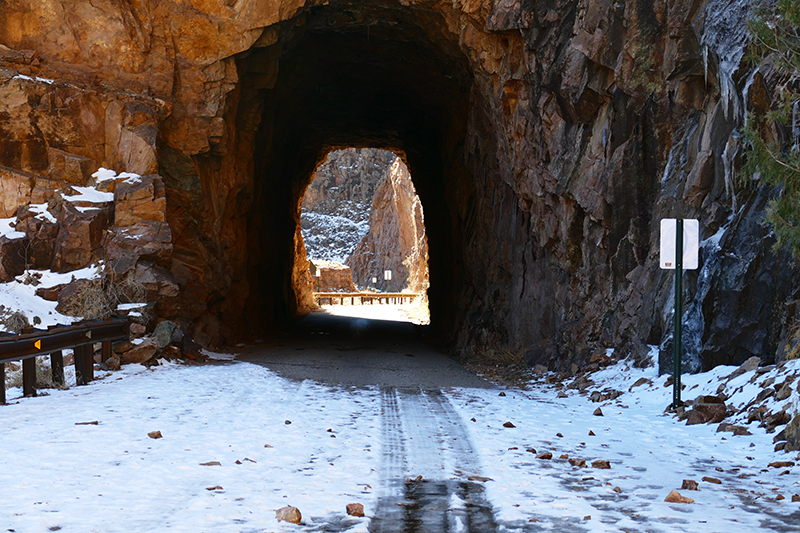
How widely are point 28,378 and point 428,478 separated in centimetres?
573

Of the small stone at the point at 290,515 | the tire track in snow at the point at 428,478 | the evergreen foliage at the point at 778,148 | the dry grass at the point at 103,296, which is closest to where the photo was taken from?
the small stone at the point at 290,515

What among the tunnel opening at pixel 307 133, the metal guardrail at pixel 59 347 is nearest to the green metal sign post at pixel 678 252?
the metal guardrail at pixel 59 347

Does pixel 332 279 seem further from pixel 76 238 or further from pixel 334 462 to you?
pixel 334 462

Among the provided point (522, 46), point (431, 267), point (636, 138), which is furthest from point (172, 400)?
point (431, 267)

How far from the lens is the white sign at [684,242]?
7.97m

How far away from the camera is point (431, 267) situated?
30.0 meters

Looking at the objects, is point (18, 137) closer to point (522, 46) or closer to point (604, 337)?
point (522, 46)

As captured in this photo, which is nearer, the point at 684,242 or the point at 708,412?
the point at 708,412

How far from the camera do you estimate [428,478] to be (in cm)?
549

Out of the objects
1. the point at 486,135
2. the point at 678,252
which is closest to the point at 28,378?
the point at 678,252

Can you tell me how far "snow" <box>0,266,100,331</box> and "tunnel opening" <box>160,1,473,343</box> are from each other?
2610 millimetres

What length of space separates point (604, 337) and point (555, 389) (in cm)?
140

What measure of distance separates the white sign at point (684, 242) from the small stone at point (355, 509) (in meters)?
5.33

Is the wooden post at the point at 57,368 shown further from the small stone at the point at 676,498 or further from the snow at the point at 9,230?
the small stone at the point at 676,498
